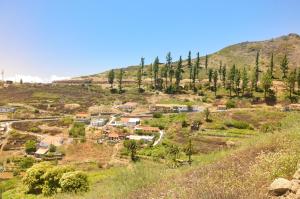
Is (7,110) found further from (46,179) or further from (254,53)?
(254,53)

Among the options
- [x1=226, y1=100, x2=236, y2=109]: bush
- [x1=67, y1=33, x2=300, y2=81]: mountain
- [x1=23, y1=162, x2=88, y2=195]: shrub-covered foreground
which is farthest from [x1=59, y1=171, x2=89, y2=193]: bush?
[x1=67, y1=33, x2=300, y2=81]: mountain

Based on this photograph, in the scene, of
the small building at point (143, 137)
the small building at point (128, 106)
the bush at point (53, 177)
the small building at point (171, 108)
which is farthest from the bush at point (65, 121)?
the bush at point (53, 177)

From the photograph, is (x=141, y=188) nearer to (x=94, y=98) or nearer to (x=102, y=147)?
(x=102, y=147)

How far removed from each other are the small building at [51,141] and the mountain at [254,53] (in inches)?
3149

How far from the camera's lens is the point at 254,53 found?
6850 inches

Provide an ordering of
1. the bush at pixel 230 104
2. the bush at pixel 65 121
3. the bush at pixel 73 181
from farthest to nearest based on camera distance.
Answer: the bush at pixel 230 104
the bush at pixel 65 121
the bush at pixel 73 181

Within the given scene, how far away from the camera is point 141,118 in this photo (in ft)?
292

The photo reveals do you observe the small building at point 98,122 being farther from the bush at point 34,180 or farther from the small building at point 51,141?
the bush at point 34,180

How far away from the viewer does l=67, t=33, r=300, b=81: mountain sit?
6147 inches

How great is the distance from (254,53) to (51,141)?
129 metres

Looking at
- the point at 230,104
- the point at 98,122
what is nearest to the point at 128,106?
the point at 98,122

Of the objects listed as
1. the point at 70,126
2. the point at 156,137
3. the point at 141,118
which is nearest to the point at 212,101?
the point at 141,118

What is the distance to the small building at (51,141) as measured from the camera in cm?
6944

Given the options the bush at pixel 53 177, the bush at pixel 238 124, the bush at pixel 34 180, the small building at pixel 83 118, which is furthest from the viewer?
the small building at pixel 83 118
